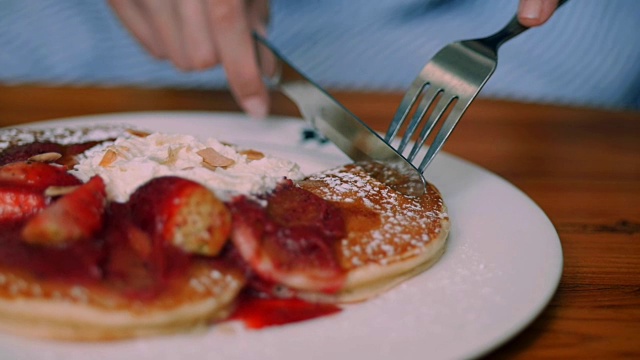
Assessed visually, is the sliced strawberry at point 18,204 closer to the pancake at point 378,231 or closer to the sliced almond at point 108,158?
the sliced almond at point 108,158

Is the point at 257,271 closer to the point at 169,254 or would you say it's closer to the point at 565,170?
the point at 169,254

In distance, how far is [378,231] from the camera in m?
1.16

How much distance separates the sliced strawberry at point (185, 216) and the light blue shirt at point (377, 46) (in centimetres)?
141

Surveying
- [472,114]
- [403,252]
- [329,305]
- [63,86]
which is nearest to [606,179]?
[472,114]

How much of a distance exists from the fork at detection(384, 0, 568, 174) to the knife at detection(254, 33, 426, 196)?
0.03 meters

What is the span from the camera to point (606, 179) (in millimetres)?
1709

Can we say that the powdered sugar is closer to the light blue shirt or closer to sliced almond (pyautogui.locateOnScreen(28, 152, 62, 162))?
sliced almond (pyautogui.locateOnScreen(28, 152, 62, 162))

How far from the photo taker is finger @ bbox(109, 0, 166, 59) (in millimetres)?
1962

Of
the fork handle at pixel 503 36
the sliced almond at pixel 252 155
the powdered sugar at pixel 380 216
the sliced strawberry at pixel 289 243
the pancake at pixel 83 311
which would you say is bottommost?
the powdered sugar at pixel 380 216

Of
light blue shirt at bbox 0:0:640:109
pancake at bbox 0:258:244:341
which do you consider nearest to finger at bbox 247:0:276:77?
light blue shirt at bbox 0:0:640:109

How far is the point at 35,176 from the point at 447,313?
2.33 ft

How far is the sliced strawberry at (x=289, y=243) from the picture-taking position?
1024mm

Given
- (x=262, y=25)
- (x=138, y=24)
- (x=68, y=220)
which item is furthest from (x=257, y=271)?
(x=138, y=24)

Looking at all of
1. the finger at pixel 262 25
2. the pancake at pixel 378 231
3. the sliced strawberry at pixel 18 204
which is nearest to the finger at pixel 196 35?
the finger at pixel 262 25
